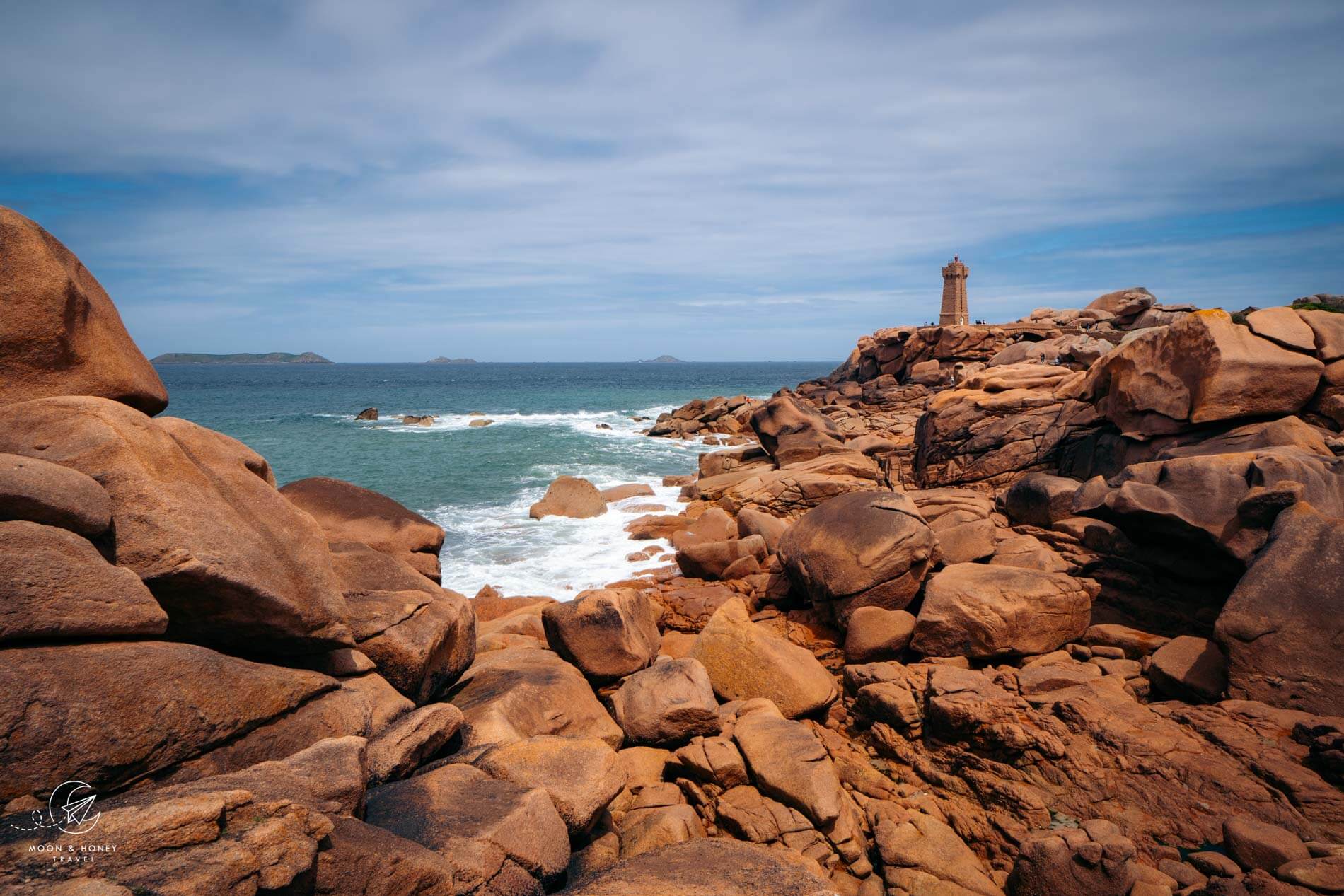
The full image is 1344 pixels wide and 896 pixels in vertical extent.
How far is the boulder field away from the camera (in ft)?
13.8

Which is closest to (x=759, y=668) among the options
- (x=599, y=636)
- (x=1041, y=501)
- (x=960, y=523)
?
(x=599, y=636)

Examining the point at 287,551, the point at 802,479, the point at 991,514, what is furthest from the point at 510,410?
the point at 287,551

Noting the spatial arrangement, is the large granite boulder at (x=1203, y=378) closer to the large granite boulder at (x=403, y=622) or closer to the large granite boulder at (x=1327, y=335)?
the large granite boulder at (x=1327, y=335)

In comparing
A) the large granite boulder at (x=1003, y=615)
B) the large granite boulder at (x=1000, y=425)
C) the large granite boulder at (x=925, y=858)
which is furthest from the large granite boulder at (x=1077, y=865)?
the large granite boulder at (x=1000, y=425)

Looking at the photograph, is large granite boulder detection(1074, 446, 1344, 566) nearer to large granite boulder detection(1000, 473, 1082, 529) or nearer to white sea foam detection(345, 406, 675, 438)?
large granite boulder detection(1000, 473, 1082, 529)

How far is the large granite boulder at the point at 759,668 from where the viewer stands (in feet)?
29.2

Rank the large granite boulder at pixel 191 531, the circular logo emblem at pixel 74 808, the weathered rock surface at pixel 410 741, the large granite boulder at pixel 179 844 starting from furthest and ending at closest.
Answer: the weathered rock surface at pixel 410 741, the large granite boulder at pixel 191 531, the circular logo emblem at pixel 74 808, the large granite boulder at pixel 179 844

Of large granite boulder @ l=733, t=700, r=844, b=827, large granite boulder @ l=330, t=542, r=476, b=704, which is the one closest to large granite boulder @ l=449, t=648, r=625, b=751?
large granite boulder @ l=330, t=542, r=476, b=704

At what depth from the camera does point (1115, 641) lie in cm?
902

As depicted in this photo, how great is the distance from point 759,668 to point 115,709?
668 centimetres

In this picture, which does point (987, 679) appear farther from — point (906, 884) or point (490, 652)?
point (490, 652)

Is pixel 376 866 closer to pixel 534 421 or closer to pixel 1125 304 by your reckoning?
pixel 1125 304

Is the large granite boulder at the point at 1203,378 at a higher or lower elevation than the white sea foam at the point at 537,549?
higher

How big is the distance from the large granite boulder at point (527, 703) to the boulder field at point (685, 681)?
1.7 inches
